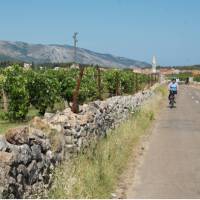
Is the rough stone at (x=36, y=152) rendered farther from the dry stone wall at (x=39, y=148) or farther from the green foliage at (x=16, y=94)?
the green foliage at (x=16, y=94)

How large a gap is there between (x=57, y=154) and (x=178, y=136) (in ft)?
34.9

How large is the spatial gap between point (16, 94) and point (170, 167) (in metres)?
14.0

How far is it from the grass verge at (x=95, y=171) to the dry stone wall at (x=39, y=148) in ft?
0.56

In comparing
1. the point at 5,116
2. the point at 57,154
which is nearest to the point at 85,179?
the point at 57,154

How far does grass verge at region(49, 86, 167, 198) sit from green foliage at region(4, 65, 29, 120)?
10361 millimetres

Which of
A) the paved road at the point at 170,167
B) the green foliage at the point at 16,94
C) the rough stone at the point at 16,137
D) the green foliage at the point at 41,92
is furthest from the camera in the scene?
the green foliage at the point at 41,92

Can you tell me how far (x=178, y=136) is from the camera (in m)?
19.2

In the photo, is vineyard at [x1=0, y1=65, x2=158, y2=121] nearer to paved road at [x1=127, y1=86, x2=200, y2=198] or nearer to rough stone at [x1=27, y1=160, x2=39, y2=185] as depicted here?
paved road at [x1=127, y1=86, x2=200, y2=198]

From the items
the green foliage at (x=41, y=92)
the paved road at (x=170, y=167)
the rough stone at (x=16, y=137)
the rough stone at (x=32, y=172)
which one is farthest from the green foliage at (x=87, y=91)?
the rough stone at (x=16, y=137)

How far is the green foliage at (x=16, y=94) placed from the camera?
81.6 feet

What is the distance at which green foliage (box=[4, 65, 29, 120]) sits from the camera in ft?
81.6

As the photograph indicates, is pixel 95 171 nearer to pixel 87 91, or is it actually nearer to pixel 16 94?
pixel 16 94

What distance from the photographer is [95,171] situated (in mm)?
10023

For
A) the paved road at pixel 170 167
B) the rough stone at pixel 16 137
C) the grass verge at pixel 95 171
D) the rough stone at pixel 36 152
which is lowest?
the paved road at pixel 170 167
